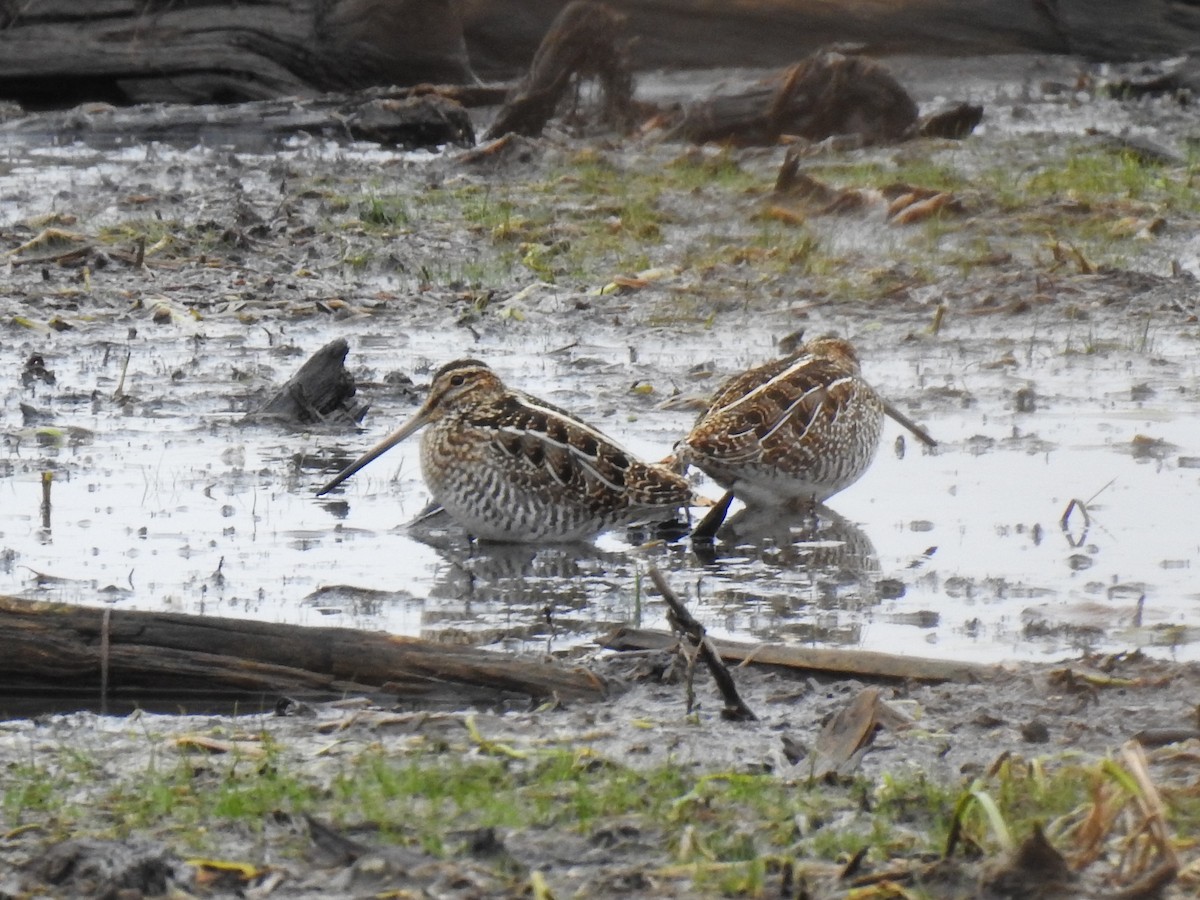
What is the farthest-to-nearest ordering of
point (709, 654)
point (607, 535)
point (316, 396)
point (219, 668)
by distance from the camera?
point (316, 396), point (607, 535), point (219, 668), point (709, 654)

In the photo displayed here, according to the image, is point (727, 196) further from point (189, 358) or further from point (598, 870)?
point (598, 870)

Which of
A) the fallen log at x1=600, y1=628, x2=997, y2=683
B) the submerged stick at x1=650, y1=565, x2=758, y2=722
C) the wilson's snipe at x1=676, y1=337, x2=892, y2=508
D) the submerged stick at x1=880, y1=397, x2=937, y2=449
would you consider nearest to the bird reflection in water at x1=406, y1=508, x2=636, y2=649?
the wilson's snipe at x1=676, y1=337, x2=892, y2=508

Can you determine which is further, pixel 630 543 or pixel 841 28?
pixel 841 28

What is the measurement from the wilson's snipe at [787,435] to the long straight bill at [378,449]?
3.04 ft

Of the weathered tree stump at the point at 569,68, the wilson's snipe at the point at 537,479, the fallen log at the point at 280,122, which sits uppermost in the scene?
the weathered tree stump at the point at 569,68

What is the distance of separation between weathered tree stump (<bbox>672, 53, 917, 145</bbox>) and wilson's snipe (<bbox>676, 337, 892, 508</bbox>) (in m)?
8.86

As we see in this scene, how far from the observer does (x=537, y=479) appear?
21.7ft

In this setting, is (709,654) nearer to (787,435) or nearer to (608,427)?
(787,435)

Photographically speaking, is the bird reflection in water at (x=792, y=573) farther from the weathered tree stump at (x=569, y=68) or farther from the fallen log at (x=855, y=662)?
the weathered tree stump at (x=569, y=68)

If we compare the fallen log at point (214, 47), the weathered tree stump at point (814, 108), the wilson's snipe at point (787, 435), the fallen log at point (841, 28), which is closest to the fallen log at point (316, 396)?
the wilson's snipe at point (787, 435)

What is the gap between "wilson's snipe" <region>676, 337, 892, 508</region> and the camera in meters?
6.73

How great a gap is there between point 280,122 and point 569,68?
2.39 m

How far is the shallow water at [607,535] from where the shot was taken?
565 centimetres

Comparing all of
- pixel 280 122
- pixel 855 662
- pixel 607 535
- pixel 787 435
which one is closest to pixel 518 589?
pixel 607 535
